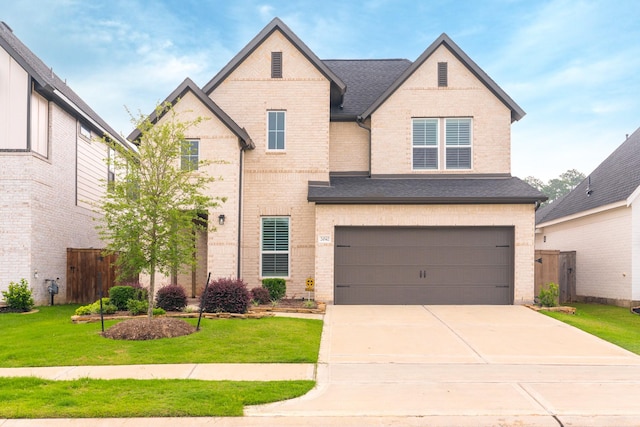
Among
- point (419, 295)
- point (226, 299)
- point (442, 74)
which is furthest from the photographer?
point (442, 74)

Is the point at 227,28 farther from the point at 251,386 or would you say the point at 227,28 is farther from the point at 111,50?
the point at 251,386

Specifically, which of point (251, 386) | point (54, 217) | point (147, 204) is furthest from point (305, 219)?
point (251, 386)

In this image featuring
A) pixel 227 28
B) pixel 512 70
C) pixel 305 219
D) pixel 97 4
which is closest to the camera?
pixel 305 219

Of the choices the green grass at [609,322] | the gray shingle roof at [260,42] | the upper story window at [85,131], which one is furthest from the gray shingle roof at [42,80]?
the green grass at [609,322]

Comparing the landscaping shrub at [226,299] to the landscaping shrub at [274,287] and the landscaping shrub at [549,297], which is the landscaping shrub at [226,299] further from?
the landscaping shrub at [549,297]

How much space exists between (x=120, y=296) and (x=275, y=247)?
16.6 ft

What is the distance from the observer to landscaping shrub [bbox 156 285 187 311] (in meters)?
13.1

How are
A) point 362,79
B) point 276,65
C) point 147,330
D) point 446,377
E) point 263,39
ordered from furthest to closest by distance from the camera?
point 362,79 < point 276,65 < point 263,39 < point 147,330 < point 446,377

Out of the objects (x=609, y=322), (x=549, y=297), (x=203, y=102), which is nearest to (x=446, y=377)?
(x=609, y=322)

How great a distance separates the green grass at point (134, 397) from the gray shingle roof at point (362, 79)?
39.3 feet

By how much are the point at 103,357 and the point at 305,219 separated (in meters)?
8.64

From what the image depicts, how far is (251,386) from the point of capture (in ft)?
22.5

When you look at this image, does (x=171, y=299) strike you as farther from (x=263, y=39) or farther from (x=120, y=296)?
(x=263, y=39)

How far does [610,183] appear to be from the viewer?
61.3ft
